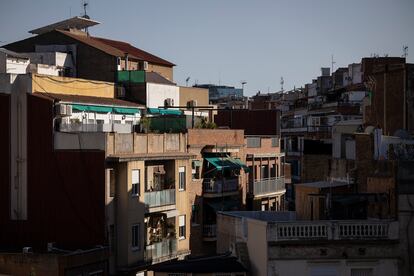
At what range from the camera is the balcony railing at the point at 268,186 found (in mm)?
50719

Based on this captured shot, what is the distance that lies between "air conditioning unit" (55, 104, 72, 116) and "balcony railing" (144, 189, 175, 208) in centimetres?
525

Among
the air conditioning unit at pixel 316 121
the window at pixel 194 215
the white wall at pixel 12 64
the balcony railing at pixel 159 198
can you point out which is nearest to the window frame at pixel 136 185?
the balcony railing at pixel 159 198

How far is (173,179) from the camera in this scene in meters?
41.6

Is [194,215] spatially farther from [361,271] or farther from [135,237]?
[361,271]

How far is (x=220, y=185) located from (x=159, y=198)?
23.8 ft

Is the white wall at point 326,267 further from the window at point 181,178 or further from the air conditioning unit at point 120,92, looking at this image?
the air conditioning unit at point 120,92

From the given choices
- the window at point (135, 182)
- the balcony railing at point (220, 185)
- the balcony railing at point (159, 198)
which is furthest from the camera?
the balcony railing at point (220, 185)

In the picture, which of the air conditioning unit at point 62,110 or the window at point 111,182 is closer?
the air conditioning unit at point 62,110

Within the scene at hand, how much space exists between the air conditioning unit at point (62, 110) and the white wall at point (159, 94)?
10609 mm

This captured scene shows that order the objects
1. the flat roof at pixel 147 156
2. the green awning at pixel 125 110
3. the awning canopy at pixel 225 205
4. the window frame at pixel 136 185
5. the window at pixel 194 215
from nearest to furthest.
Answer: the flat roof at pixel 147 156
the window frame at pixel 136 185
the green awning at pixel 125 110
the window at pixel 194 215
the awning canopy at pixel 225 205

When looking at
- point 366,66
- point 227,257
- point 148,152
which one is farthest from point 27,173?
point 366,66

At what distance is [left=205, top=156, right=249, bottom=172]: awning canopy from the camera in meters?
45.3

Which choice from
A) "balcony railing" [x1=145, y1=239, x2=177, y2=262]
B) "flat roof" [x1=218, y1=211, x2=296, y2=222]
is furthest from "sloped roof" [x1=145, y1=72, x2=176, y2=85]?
Answer: "flat roof" [x1=218, y1=211, x2=296, y2=222]

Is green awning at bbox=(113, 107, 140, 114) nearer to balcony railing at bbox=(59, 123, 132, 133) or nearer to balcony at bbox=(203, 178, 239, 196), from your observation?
balcony railing at bbox=(59, 123, 132, 133)
